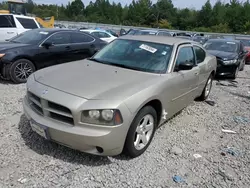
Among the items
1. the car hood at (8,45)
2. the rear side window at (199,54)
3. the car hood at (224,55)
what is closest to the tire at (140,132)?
the rear side window at (199,54)

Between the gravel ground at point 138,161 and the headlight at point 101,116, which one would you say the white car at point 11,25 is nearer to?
the gravel ground at point 138,161

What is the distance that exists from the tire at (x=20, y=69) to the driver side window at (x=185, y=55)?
13.3 ft

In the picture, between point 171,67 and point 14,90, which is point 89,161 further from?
point 14,90

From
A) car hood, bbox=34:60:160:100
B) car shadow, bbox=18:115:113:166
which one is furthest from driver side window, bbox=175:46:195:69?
car shadow, bbox=18:115:113:166

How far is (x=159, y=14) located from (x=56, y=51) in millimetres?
70267

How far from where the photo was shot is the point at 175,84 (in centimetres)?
385

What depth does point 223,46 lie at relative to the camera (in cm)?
1002

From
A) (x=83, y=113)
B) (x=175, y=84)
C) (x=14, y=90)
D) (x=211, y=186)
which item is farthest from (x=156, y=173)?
(x=14, y=90)

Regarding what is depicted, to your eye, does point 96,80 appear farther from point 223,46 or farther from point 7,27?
point 7,27

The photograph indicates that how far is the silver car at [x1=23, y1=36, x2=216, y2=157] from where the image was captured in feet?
9.07

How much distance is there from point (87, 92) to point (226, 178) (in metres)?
2.06

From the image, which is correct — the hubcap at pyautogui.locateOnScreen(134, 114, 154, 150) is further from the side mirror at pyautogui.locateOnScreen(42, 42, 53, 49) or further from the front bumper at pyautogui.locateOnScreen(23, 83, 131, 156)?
the side mirror at pyautogui.locateOnScreen(42, 42, 53, 49)

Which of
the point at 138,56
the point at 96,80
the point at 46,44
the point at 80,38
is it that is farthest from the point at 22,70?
the point at 96,80

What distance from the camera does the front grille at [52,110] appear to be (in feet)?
9.24
